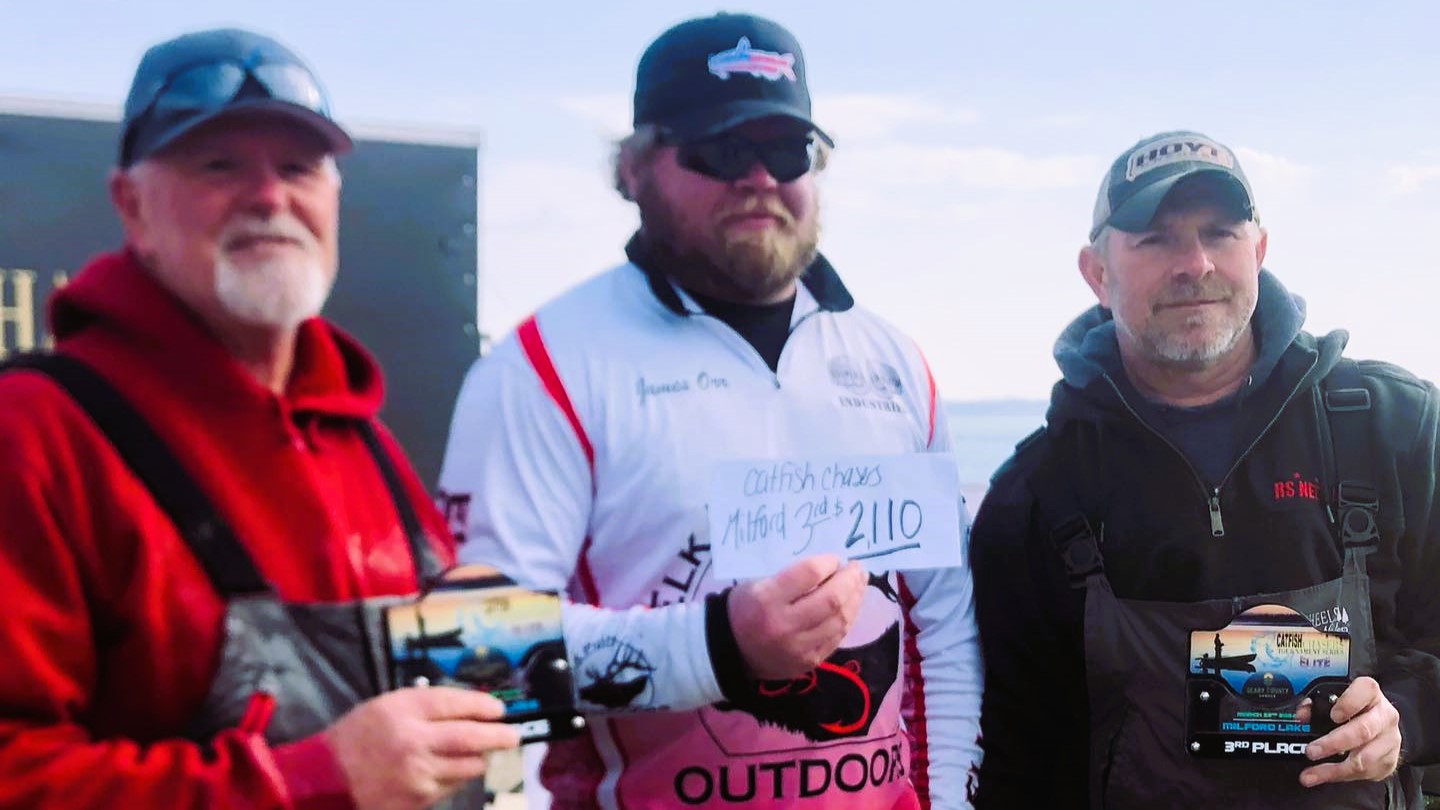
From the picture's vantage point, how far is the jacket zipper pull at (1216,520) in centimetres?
267

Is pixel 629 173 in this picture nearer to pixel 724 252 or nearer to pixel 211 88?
pixel 724 252

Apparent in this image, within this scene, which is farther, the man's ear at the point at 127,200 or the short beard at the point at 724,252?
the short beard at the point at 724,252

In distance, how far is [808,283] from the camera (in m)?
2.50

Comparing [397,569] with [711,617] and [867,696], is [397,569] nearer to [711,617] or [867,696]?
[711,617]

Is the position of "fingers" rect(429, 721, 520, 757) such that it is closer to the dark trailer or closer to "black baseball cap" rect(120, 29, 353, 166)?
"black baseball cap" rect(120, 29, 353, 166)

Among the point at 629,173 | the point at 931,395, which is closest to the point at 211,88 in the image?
the point at 629,173

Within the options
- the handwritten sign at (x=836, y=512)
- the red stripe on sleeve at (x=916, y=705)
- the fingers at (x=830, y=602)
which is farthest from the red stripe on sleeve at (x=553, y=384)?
the red stripe on sleeve at (x=916, y=705)

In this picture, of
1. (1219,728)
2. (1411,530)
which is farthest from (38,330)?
(1411,530)

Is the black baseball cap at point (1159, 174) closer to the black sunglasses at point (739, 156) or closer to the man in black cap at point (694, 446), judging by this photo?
the man in black cap at point (694, 446)

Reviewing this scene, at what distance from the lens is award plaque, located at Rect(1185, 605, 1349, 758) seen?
7.94ft

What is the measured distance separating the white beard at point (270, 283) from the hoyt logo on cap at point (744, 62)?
92cm

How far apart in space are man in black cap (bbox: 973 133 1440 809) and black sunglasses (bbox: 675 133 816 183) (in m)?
1.08

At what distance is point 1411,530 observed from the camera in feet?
8.73

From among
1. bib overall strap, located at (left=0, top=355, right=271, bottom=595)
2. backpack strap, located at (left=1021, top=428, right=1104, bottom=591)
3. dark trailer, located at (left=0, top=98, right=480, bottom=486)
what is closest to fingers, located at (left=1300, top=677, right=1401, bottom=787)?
backpack strap, located at (left=1021, top=428, right=1104, bottom=591)
